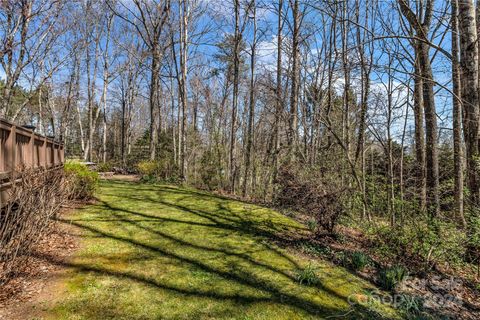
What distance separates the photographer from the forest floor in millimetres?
3250

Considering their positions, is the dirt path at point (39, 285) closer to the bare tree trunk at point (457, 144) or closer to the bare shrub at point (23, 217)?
the bare shrub at point (23, 217)

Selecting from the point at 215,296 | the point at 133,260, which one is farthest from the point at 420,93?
the point at 133,260

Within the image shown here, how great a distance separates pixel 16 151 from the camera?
4.31 metres

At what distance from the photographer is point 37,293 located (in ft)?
10.8

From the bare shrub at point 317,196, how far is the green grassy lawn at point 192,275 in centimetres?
81

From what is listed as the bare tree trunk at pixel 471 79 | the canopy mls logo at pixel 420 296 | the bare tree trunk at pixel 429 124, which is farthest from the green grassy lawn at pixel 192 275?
the bare tree trunk at pixel 429 124

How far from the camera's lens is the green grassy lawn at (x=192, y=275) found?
3.27 meters

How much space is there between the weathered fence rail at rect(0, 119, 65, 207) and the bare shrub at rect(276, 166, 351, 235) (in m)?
4.94

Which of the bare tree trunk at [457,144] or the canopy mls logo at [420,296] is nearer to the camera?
the canopy mls logo at [420,296]

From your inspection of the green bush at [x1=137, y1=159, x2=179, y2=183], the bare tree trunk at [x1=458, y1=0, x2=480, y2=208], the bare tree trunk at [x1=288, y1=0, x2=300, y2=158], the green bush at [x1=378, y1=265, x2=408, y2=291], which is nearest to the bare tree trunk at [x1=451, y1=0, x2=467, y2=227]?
the bare tree trunk at [x1=458, y1=0, x2=480, y2=208]

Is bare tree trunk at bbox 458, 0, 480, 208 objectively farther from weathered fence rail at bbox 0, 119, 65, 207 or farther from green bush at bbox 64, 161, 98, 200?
green bush at bbox 64, 161, 98, 200

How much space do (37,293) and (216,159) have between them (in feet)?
39.7

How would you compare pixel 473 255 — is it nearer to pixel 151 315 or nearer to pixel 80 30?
pixel 151 315

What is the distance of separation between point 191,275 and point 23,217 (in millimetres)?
2337
